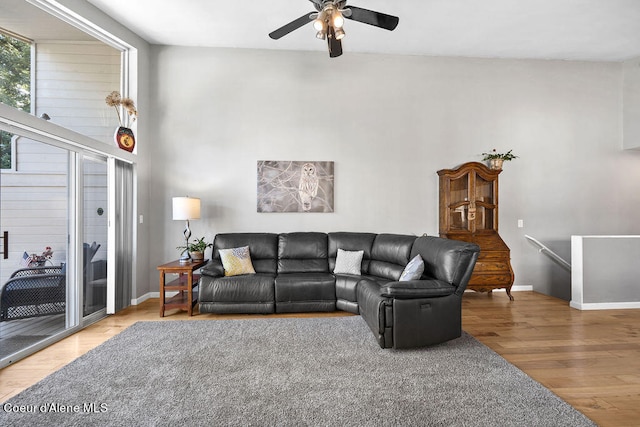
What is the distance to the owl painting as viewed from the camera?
15.2 ft

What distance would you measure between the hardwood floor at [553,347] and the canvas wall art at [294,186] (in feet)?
5.34

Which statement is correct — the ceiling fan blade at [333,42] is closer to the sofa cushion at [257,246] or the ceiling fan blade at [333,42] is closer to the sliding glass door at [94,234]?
the sofa cushion at [257,246]

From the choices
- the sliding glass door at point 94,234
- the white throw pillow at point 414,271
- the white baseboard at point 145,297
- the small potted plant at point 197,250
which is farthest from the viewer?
the white baseboard at point 145,297

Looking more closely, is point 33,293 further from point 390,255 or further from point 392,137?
point 392,137

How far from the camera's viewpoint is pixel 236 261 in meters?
3.84

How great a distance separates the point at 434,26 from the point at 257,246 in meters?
3.60

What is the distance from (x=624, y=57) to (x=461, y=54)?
2.53 metres

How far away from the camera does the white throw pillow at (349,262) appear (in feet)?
12.9

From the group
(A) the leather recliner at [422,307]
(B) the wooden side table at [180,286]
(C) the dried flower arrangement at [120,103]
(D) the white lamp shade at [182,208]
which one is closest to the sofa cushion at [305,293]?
(A) the leather recliner at [422,307]

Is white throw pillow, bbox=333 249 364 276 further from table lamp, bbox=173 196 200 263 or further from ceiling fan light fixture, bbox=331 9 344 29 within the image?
ceiling fan light fixture, bbox=331 9 344 29

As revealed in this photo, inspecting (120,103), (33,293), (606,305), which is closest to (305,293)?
(33,293)

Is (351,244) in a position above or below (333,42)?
below

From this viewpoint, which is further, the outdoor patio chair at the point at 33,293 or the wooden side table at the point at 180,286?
the wooden side table at the point at 180,286

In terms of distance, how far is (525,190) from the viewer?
16.0 ft
